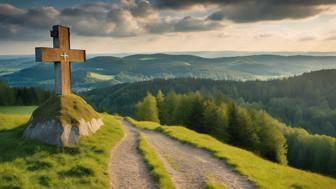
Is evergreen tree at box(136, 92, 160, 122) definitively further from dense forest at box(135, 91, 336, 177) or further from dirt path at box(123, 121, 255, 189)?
dirt path at box(123, 121, 255, 189)

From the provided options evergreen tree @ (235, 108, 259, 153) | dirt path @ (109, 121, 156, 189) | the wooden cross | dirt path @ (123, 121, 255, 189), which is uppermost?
the wooden cross

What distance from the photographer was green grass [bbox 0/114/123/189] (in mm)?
16000

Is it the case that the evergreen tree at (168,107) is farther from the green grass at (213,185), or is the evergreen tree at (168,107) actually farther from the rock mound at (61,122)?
the green grass at (213,185)

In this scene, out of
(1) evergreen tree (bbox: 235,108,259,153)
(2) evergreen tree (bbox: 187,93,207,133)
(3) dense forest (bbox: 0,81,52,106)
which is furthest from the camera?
(3) dense forest (bbox: 0,81,52,106)

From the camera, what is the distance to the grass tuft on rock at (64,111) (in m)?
23.5

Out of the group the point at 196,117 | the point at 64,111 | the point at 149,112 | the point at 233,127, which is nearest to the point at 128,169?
the point at 64,111

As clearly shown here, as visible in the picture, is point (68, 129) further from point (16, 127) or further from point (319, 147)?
point (319, 147)

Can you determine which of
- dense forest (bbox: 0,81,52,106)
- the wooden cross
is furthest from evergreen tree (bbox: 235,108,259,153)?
dense forest (bbox: 0,81,52,106)

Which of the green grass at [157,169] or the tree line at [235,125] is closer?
the green grass at [157,169]

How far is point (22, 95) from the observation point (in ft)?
315

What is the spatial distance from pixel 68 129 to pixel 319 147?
79015 millimetres

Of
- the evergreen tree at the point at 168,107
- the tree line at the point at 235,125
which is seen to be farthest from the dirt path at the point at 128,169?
the evergreen tree at the point at 168,107

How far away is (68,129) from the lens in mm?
22906

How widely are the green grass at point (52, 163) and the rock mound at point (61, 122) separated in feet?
2.25
